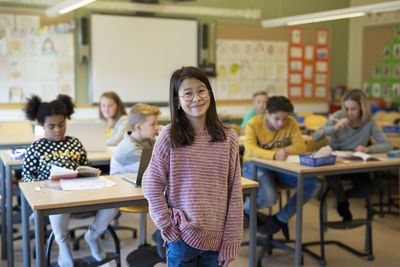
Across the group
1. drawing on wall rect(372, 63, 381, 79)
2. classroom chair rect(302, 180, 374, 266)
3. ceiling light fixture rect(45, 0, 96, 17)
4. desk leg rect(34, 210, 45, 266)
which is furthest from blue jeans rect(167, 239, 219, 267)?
drawing on wall rect(372, 63, 381, 79)

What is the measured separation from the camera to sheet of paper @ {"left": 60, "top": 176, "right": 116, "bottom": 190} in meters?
2.36

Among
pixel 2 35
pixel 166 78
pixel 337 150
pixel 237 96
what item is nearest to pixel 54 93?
pixel 2 35

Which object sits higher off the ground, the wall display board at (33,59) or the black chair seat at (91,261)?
the wall display board at (33,59)

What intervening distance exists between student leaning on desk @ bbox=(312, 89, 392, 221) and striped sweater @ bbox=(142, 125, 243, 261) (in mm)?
1940

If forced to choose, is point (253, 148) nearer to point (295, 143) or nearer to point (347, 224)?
point (295, 143)

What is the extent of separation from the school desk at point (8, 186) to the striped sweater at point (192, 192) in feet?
5.24

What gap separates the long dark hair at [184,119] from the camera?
5.55ft

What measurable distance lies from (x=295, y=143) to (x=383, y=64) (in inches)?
170

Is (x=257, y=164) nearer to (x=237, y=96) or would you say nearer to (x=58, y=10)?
(x=58, y=10)

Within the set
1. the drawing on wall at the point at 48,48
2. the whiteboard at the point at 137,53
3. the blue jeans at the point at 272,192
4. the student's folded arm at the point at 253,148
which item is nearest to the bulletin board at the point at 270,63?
the whiteboard at the point at 137,53

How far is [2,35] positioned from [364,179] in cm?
436

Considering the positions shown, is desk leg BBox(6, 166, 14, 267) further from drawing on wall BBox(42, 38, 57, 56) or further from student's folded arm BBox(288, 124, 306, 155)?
drawing on wall BBox(42, 38, 57, 56)

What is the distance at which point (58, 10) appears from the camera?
198 inches

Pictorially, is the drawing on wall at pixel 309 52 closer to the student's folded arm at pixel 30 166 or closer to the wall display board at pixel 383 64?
the wall display board at pixel 383 64
